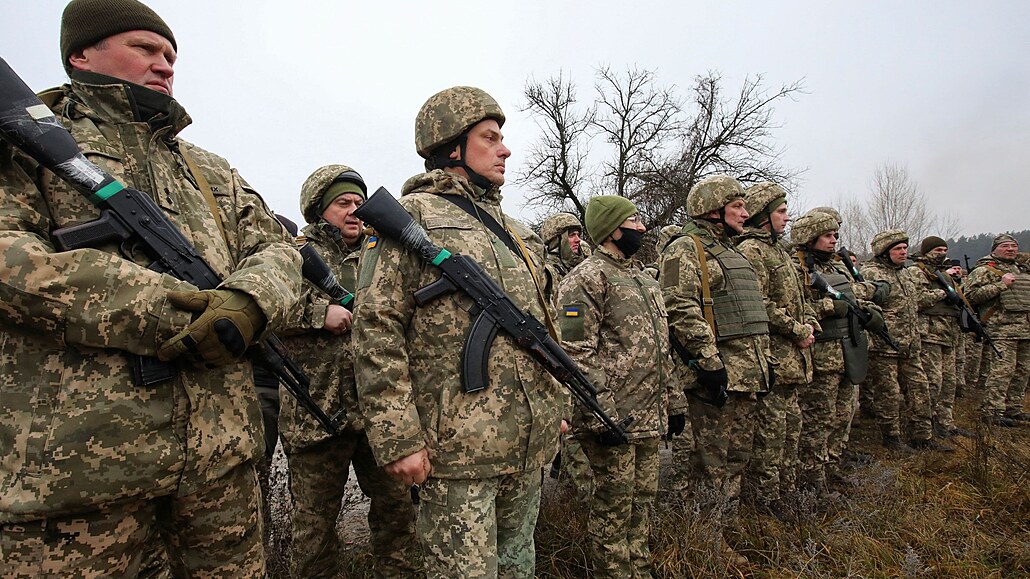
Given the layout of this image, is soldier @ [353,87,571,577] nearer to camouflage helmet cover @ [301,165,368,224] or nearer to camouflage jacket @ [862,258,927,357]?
camouflage helmet cover @ [301,165,368,224]

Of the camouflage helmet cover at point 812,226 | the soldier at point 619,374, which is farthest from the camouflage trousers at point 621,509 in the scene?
the camouflage helmet cover at point 812,226

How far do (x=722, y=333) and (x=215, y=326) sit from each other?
3.81 meters

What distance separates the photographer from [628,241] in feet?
12.2

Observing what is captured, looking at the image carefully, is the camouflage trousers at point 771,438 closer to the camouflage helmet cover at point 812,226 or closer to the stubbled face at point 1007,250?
the camouflage helmet cover at point 812,226

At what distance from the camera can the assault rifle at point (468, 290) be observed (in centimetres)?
216

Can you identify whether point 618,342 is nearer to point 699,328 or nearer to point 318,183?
point 699,328

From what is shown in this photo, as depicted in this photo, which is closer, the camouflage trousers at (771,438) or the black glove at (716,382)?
the black glove at (716,382)

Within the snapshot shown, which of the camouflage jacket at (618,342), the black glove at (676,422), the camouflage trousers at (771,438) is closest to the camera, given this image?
the camouflage jacket at (618,342)

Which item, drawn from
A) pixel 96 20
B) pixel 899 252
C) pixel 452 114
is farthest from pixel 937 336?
pixel 96 20

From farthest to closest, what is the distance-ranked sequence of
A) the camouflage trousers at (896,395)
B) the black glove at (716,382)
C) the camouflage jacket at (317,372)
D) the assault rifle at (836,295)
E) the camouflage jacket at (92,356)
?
the camouflage trousers at (896,395)
the assault rifle at (836,295)
the black glove at (716,382)
the camouflage jacket at (317,372)
the camouflage jacket at (92,356)

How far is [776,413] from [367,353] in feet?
12.8

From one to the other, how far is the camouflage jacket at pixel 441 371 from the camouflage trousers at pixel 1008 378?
879cm

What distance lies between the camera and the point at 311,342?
10.00ft

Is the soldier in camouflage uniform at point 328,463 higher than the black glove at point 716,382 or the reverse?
the reverse
